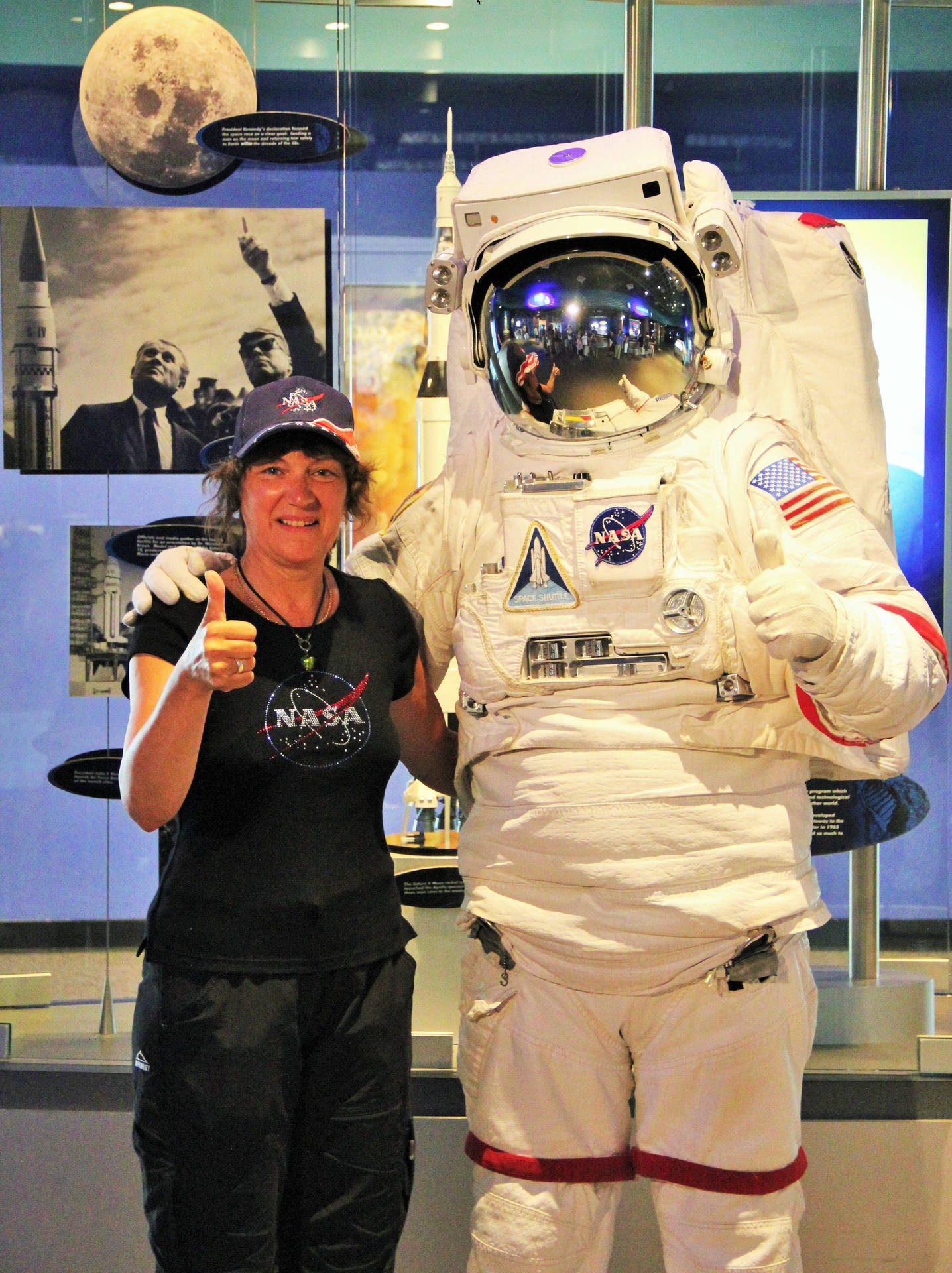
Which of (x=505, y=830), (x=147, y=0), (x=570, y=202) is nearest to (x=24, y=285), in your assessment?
(x=147, y=0)

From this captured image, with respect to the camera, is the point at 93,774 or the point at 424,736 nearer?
the point at 424,736

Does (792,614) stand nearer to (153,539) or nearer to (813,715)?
(813,715)

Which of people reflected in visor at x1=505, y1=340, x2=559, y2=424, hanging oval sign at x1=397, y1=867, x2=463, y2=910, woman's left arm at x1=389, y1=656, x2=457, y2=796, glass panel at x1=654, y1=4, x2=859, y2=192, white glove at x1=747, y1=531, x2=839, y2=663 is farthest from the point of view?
glass panel at x1=654, y1=4, x2=859, y2=192

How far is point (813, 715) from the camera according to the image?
1818mm

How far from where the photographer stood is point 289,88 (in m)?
2.89

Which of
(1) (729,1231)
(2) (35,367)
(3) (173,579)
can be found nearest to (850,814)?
(1) (729,1231)

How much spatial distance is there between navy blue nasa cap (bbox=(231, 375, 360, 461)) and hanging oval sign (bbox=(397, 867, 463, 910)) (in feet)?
3.53

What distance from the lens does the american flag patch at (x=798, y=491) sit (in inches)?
74.3

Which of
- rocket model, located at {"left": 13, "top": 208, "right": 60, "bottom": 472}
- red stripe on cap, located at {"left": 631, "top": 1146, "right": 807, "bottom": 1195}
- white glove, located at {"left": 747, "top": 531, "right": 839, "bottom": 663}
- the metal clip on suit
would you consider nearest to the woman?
the metal clip on suit

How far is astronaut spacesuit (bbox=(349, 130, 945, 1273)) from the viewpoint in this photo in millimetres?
1794

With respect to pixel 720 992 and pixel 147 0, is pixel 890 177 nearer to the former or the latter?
pixel 147 0

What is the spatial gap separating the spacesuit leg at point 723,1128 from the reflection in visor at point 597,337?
0.91 meters

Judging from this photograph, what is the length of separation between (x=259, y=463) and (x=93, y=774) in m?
1.23

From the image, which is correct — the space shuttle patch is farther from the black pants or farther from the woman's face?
the black pants
